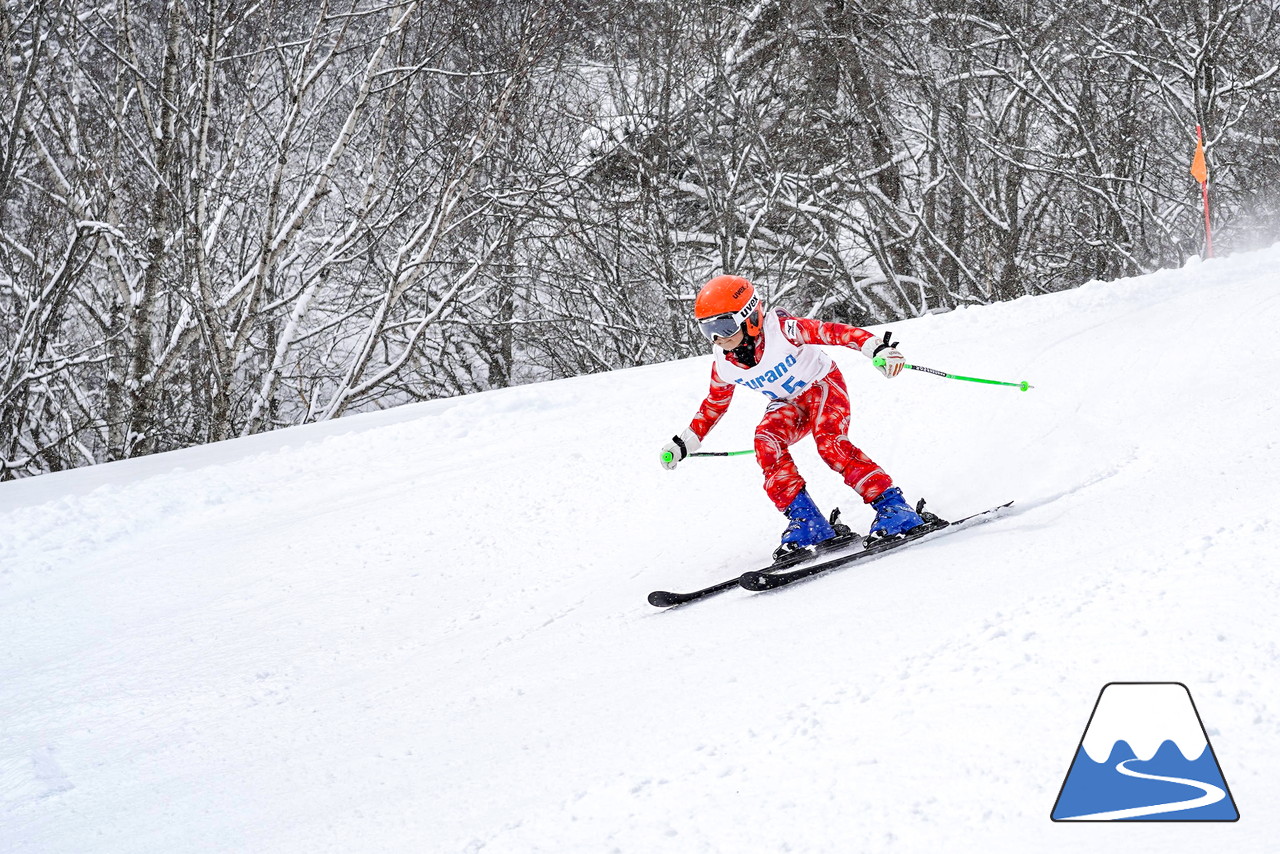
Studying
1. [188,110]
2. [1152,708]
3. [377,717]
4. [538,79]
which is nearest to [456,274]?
[538,79]

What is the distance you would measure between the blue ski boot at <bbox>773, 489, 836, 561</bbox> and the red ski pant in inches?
1.8

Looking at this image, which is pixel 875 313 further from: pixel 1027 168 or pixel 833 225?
pixel 1027 168

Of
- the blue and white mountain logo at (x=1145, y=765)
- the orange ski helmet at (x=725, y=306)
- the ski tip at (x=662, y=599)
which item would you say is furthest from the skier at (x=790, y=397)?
the blue and white mountain logo at (x=1145, y=765)

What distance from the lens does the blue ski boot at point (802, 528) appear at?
4864 mm

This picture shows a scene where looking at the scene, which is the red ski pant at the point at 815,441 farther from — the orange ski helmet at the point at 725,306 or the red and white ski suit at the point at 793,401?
A: the orange ski helmet at the point at 725,306

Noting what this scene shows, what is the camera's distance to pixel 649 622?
4316 millimetres

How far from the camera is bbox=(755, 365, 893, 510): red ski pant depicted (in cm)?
502

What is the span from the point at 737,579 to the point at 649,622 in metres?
0.46

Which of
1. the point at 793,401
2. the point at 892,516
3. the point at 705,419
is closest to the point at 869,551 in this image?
the point at 892,516

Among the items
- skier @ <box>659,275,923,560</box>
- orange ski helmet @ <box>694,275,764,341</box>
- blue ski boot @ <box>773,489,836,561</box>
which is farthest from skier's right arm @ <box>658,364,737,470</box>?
blue ski boot @ <box>773,489,836,561</box>

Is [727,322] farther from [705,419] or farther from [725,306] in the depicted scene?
[705,419]

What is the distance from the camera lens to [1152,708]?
2.43 m

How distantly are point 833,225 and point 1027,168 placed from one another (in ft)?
10.1

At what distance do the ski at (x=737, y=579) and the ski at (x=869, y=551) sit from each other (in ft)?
0.14
